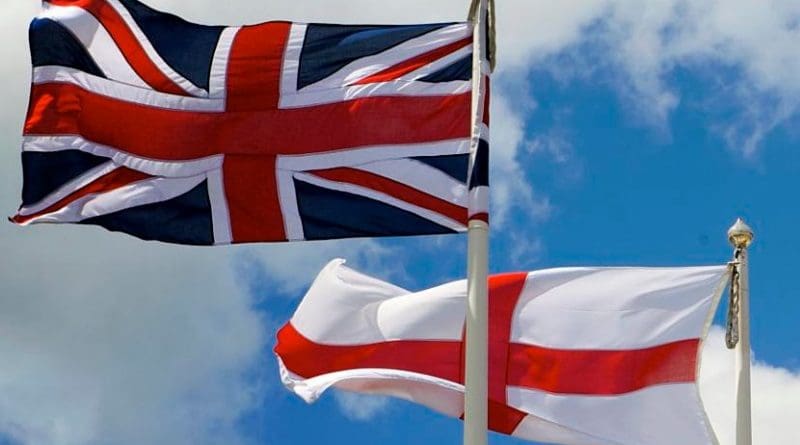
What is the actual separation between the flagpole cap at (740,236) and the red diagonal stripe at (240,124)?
249 inches

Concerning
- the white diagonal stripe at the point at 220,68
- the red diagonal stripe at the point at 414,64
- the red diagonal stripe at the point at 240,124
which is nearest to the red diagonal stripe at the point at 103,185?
the red diagonal stripe at the point at 240,124

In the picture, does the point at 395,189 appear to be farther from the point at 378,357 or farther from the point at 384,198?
the point at 378,357

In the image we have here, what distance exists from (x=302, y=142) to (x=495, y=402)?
5.38 meters

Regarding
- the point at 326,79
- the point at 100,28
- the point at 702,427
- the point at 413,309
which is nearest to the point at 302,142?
the point at 326,79

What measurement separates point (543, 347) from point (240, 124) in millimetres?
5900

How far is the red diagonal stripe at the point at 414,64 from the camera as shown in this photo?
18766mm

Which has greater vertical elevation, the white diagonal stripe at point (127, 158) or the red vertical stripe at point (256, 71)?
the red vertical stripe at point (256, 71)

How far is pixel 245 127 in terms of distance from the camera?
1914 centimetres

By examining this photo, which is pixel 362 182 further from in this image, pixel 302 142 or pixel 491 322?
pixel 491 322

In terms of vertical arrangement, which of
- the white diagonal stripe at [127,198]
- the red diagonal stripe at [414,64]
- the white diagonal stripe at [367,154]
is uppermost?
the red diagonal stripe at [414,64]

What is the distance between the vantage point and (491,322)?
934 inches

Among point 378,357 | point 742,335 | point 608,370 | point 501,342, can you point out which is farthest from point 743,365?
point 378,357

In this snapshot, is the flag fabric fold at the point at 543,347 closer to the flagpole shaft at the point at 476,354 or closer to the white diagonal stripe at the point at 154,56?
the white diagonal stripe at the point at 154,56

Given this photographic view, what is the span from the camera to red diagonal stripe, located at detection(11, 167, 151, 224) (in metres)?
19.0
